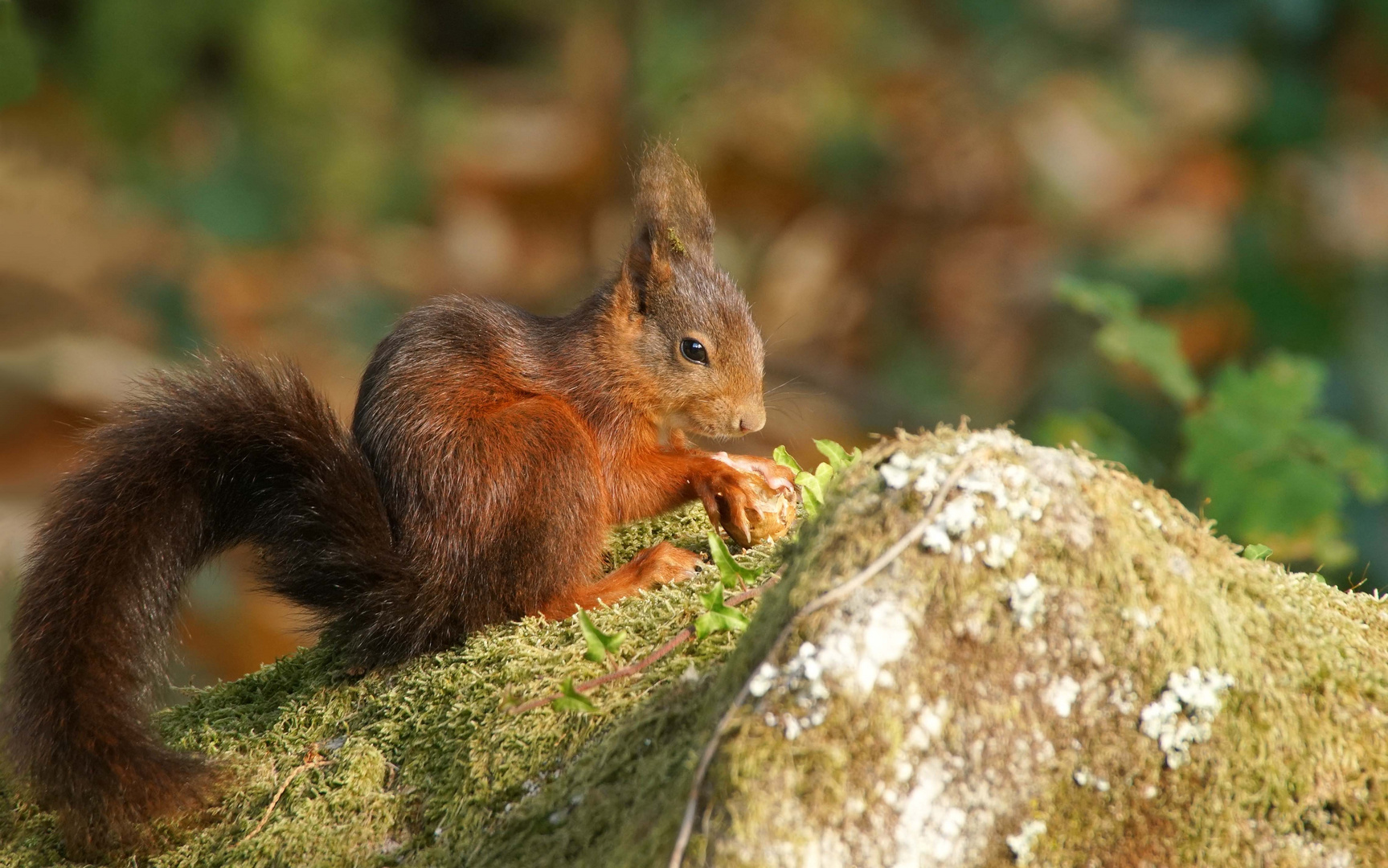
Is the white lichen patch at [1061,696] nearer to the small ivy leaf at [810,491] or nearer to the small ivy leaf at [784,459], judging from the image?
the small ivy leaf at [810,491]

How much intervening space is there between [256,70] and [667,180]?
234 cm

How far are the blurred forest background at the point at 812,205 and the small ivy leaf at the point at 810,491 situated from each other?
30.5 inches

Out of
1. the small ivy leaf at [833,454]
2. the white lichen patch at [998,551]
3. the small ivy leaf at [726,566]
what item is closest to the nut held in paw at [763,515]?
the small ivy leaf at [833,454]

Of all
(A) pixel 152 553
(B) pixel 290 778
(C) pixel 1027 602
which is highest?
(C) pixel 1027 602

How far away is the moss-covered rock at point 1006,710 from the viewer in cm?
97

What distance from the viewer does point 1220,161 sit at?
4.79 m

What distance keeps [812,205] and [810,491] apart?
3.54 meters

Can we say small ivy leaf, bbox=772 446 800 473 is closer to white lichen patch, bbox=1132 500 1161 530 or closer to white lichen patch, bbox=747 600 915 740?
white lichen patch, bbox=1132 500 1161 530

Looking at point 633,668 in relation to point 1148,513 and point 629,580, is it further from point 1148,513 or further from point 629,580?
point 1148,513

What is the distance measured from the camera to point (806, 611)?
1001mm

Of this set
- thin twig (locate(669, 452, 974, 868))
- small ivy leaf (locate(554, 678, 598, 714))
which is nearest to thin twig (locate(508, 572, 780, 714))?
small ivy leaf (locate(554, 678, 598, 714))

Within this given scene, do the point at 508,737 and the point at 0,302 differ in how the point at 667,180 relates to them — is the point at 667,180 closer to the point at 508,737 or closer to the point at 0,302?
the point at 508,737

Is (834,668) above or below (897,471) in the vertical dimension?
below

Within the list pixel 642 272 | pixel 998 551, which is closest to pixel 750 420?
pixel 642 272
